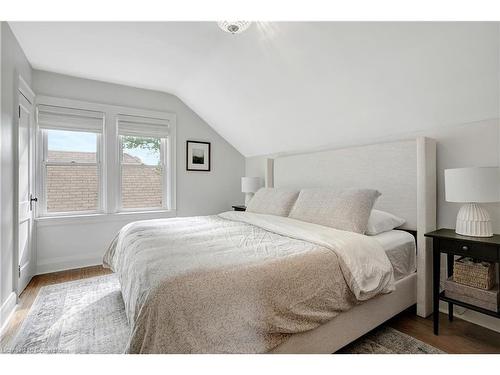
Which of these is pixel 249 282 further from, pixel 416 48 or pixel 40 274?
pixel 40 274

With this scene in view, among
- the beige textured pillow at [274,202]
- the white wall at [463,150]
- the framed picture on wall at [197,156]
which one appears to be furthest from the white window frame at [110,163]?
the white wall at [463,150]

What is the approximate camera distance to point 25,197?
8.86 feet

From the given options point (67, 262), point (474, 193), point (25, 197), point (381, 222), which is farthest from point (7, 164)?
point (474, 193)

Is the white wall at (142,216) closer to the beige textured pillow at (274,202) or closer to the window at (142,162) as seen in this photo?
Result: the window at (142,162)

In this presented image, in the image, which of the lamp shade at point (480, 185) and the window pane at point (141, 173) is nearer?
the lamp shade at point (480, 185)

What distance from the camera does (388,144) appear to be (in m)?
2.38

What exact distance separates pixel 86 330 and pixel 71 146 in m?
2.47

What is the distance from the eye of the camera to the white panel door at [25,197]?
8.25 ft

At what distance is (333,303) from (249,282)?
0.58m

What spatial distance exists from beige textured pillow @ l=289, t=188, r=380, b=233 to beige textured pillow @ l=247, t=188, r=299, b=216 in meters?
0.25

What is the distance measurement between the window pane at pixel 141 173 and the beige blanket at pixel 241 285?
6.66ft

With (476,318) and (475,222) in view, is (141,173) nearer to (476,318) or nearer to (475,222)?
(475,222)

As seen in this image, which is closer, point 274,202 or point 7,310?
point 7,310

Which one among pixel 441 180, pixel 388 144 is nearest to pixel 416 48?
pixel 388 144
